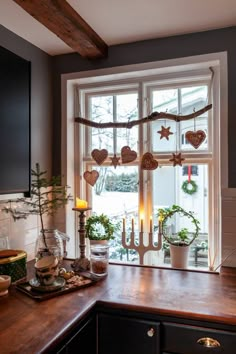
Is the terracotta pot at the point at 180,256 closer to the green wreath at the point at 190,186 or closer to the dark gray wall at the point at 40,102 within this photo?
the green wreath at the point at 190,186

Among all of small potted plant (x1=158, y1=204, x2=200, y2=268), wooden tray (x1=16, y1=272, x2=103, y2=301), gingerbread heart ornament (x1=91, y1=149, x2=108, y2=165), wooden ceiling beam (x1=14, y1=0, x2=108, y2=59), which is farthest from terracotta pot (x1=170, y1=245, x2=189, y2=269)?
wooden ceiling beam (x1=14, y1=0, x2=108, y2=59)

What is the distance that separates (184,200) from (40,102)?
129 centimetres

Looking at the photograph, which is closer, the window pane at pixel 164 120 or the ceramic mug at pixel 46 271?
the ceramic mug at pixel 46 271

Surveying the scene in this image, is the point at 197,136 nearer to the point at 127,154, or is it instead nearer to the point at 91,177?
the point at 127,154

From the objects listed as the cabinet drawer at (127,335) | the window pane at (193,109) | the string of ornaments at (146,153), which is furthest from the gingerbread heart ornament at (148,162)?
the cabinet drawer at (127,335)

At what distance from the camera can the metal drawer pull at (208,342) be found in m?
1.24

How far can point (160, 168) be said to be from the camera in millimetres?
2252

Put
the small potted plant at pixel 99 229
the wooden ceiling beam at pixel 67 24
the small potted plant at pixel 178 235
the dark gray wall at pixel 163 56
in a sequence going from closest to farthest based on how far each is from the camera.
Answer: the wooden ceiling beam at pixel 67 24, the dark gray wall at pixel 163 56, the small potted plant at pixel 178 235, the small potted plant at pixel 99 229

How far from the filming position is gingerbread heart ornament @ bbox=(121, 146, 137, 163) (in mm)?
2250

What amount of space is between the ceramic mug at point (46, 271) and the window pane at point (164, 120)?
1144 mm

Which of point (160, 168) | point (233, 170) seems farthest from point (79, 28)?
point (233, 170)

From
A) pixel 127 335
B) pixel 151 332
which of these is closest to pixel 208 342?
pixel 151 332

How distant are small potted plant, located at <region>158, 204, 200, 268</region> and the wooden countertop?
257mm

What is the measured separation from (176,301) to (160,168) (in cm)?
108
